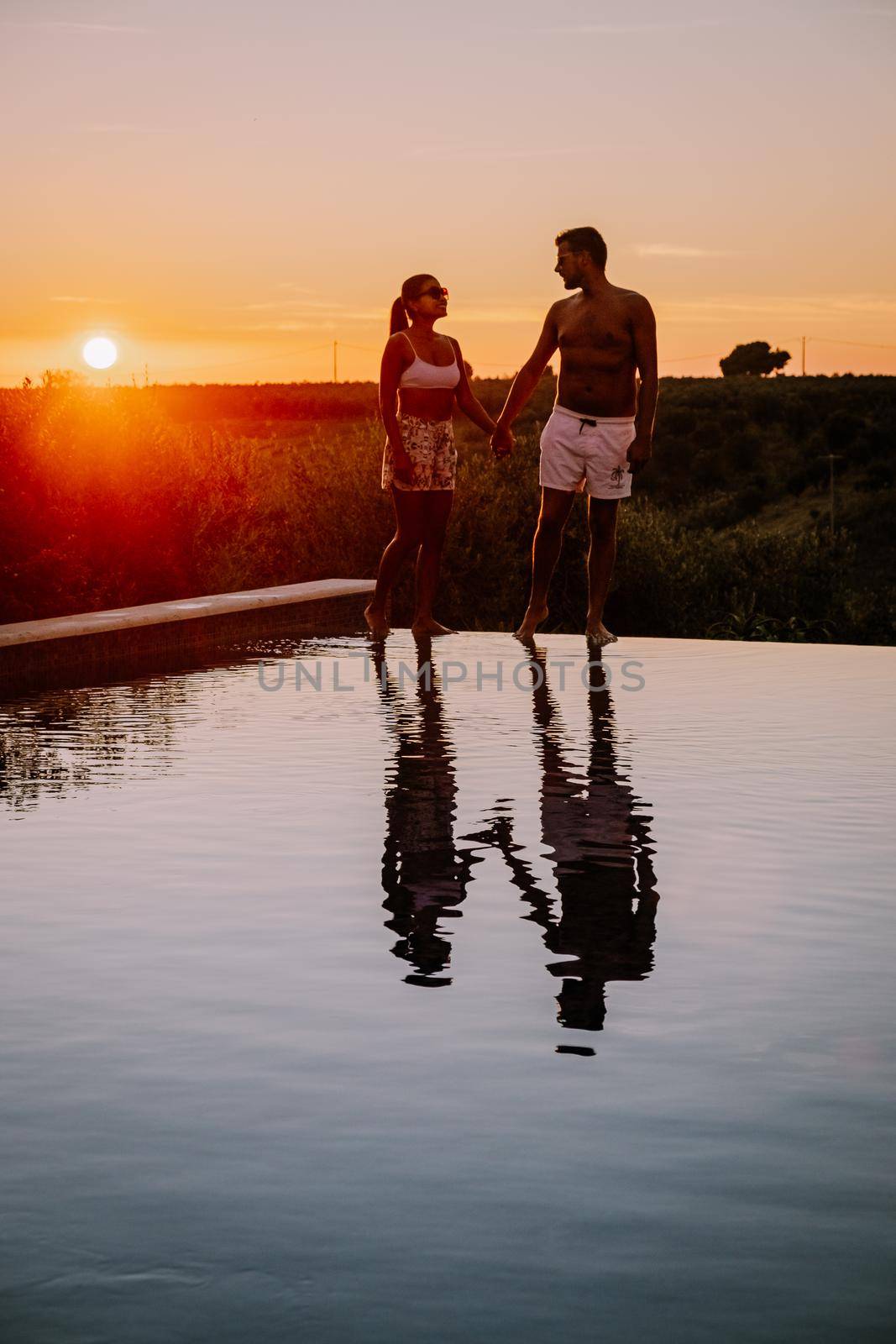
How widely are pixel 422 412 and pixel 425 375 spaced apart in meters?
0.20

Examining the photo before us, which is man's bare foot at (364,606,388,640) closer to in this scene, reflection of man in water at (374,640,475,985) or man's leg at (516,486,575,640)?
man's leg at (516,486,575,640)

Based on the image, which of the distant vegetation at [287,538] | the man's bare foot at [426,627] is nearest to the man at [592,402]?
the man's bare foot at [426,627]

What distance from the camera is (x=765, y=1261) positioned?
1.95 m

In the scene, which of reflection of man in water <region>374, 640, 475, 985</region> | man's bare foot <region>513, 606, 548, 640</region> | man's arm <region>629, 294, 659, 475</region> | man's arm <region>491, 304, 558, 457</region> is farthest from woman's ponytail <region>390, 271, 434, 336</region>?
reflection of man in water <region>374, 640, 475, 985</region>

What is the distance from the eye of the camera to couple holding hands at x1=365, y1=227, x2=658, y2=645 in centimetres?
847

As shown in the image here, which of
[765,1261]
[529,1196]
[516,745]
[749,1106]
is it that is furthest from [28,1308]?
[516,745]

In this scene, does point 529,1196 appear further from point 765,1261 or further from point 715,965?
point 715,965

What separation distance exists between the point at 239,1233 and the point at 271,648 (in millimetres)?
7343

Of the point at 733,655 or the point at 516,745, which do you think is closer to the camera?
the point at 516,745

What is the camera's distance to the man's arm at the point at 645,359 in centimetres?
842

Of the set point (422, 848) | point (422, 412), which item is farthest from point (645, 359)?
point (422, 848)

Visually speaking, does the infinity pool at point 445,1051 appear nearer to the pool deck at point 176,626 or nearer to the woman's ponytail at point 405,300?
the pool deck at point 176,626

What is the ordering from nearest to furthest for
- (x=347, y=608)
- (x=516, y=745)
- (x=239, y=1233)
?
(x=239, y=1233), (x=516, y=745), (x=347, y=608)

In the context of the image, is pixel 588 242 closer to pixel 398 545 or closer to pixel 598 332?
pixel 598 332
